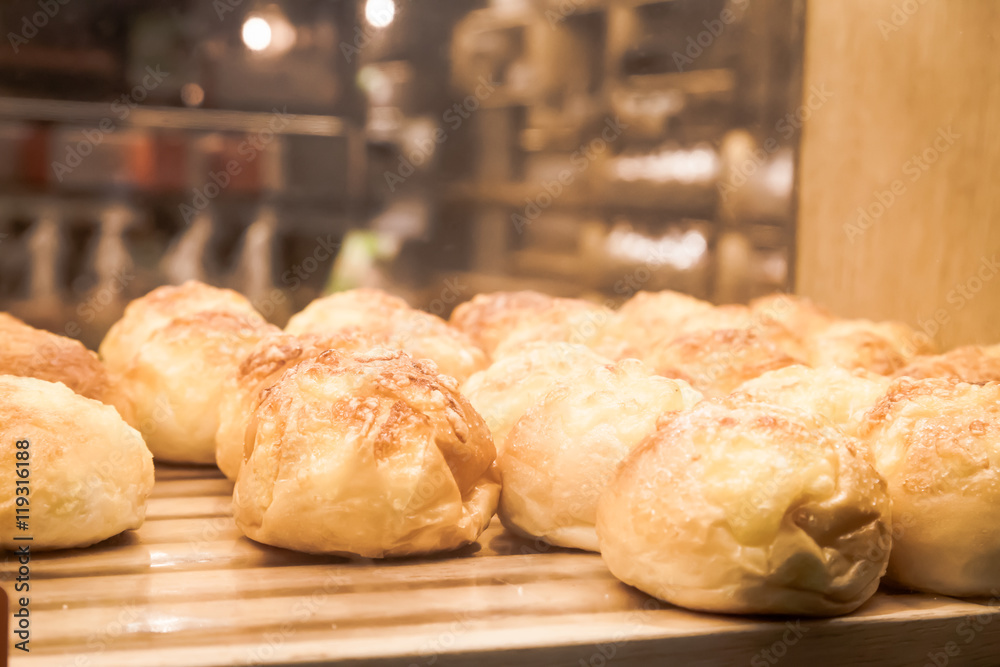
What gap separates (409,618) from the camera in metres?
1.34

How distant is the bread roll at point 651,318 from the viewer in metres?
2.81

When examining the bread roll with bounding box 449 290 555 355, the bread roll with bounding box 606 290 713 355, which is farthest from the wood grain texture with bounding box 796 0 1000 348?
the bread roll with bounding box 449 290 555 355

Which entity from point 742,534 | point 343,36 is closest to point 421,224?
point 343,36

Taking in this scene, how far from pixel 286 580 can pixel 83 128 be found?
9.35 ft

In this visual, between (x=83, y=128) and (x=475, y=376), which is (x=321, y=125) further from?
(x=475, y=376)

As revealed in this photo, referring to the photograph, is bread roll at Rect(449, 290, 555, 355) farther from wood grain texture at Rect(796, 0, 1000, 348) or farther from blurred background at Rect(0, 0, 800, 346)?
wood grain texture at Rect(796, 0, 1000, 348)

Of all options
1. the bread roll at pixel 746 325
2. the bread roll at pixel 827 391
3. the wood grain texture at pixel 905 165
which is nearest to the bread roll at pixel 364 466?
the bread roll at pixel 827 391

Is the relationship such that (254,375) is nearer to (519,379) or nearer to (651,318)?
(519,379)

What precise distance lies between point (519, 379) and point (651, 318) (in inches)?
38.6

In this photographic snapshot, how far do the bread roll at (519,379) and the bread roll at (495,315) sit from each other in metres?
0.59

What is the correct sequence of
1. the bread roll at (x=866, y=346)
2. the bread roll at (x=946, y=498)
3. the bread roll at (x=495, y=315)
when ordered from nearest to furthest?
the bread roll at (x=946, y=498) → the bread roll at (x=866, y=346) → the bread roll at (x=495, y=315)

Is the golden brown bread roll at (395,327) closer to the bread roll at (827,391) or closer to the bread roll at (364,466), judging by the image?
the bread roll at (364,466)

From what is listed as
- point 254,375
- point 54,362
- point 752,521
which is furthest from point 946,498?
point 54,362

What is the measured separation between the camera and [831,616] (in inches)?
55.1
